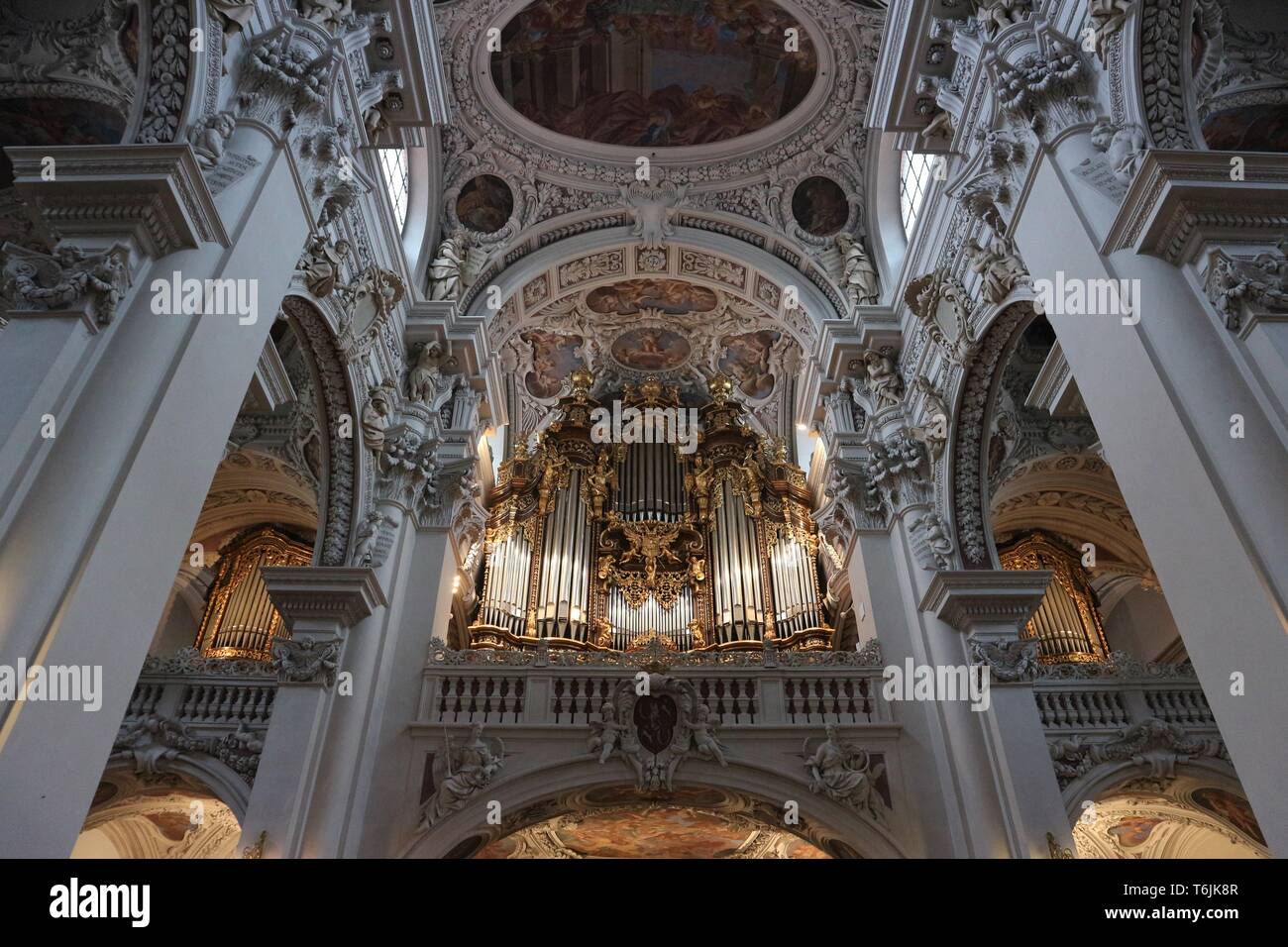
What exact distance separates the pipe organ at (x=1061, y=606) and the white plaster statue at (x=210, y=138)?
11.6 m

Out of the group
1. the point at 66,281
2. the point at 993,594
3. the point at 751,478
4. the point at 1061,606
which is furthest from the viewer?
the point at 751,478

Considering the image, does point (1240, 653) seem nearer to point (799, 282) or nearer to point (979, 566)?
point (979, 566)

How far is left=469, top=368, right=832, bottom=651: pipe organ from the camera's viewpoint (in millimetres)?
13531

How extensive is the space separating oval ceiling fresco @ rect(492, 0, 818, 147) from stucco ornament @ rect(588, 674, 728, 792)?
907cm

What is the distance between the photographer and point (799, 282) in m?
13.8

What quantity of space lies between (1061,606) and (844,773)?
6628 millimetres

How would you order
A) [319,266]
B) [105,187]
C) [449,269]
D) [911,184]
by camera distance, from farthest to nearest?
[449,269], [911,184], [319,266], [105,187]

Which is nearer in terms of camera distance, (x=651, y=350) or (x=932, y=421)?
(x=932, y=421)

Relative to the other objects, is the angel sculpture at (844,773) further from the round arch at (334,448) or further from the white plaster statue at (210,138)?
the white plaster statue at (210,138)

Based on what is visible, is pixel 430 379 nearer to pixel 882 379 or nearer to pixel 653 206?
pixel 653 206

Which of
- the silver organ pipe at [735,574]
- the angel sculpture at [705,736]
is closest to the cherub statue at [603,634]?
the silver organ pipe at [735,574]

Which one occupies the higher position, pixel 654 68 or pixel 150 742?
pixel 654 68

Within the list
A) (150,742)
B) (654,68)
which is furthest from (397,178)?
(150,742)

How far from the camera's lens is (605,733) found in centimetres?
959
